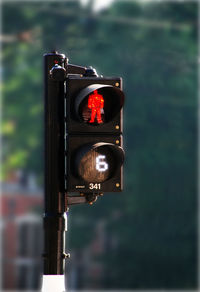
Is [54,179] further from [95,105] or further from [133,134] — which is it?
[133,134]

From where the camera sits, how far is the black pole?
602 cm

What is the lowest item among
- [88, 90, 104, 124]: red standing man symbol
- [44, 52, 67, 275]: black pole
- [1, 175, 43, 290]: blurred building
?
[1, 175, 43, 290]: blurred building

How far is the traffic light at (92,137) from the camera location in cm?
593

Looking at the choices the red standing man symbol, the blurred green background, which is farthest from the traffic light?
the blurred green background

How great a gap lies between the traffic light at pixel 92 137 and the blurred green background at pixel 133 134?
105 ft

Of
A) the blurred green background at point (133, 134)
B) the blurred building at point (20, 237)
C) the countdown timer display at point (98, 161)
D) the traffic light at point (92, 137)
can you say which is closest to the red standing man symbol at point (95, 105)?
the traffic light at point (92, 137)

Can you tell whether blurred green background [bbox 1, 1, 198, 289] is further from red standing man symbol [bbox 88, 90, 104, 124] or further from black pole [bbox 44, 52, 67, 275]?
red standing man symbol [bbox 88, 90, 104, 124]

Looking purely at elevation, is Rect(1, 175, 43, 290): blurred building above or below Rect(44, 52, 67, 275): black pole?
below

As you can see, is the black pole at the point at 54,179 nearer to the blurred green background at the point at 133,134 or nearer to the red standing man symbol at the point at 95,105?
the red standing man symbol at the point at 95,105

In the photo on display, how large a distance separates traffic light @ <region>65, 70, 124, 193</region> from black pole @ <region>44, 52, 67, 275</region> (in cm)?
10

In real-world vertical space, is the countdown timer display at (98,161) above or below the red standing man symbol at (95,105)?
below

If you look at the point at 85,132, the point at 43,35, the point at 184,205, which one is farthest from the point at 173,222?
the point at 85,132

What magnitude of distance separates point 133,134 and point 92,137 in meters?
33.2

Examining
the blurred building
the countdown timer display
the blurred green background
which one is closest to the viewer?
the countdown timer display
